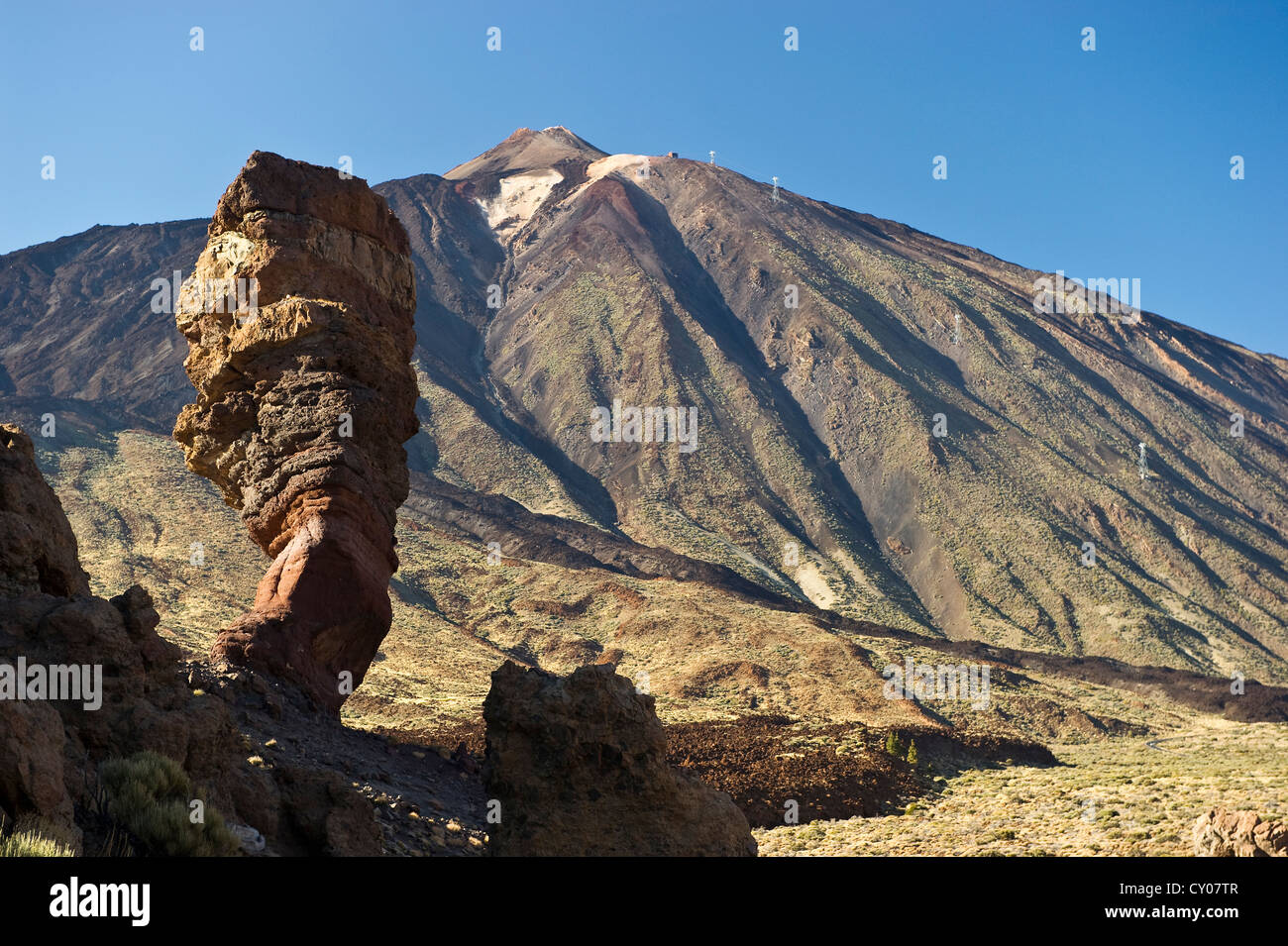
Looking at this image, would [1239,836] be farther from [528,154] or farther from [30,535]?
[528,154]

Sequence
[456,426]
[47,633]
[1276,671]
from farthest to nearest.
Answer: [456,426] < [1276,671] < [47,633]

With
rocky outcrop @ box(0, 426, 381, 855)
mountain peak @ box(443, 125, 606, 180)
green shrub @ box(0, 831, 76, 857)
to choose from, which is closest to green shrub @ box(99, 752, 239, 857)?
rocky outcrop @ box(0, 426, 381, 855)

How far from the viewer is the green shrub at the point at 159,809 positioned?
7.05 m

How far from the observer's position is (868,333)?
319 feet

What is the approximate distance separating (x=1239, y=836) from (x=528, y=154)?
524ft

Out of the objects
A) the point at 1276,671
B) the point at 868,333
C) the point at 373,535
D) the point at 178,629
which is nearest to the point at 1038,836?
the point at 373,535

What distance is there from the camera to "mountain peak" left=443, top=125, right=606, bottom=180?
154875 millimetres

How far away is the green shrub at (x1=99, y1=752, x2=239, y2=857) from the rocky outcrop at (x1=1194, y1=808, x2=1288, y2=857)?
38.2 ft

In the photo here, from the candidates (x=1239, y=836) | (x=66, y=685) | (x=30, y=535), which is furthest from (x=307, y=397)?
(x=1239, y=836)

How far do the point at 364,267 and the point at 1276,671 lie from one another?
207 feet

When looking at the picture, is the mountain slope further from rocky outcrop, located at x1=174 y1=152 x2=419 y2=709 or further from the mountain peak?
rocky outcrop, located at x1=174 y1=152 x2=419 y2=709

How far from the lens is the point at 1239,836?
1301cm
